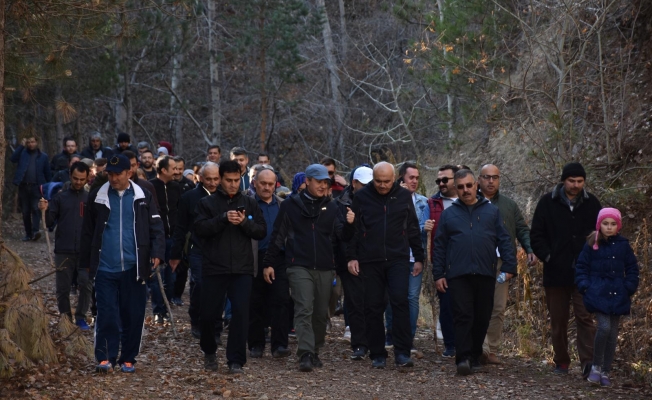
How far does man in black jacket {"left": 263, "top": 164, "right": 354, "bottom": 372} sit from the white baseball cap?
3.46 feet

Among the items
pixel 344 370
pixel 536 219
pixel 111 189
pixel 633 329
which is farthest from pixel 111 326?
pixel 633 329

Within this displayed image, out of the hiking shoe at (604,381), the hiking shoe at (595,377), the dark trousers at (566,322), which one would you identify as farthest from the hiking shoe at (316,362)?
the hiking shoe at (604,381)

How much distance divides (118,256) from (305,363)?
87.0 inches

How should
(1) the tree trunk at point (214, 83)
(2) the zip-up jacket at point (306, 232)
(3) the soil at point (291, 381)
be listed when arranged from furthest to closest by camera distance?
(1) the tree trunk at point (214, 83) < (2) the zip-up jacket at point (306, 232) < (3) the soil at point (291, 381)

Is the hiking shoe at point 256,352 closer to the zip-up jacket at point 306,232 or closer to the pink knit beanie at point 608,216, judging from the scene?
the zip-up jacket at point 306,232

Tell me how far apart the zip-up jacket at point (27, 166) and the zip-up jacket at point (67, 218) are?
8.08m

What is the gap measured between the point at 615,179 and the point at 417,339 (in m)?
4.13

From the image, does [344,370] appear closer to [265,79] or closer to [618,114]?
[618,114]

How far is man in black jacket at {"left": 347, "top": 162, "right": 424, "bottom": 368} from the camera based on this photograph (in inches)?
367

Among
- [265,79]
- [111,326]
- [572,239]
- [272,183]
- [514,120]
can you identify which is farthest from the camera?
[265,79]

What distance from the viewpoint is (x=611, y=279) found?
8.35 meters

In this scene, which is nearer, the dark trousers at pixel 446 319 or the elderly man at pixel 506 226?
the elderly man at pixel 506 226

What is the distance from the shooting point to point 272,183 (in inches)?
394

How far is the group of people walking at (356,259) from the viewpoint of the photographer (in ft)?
27.8
